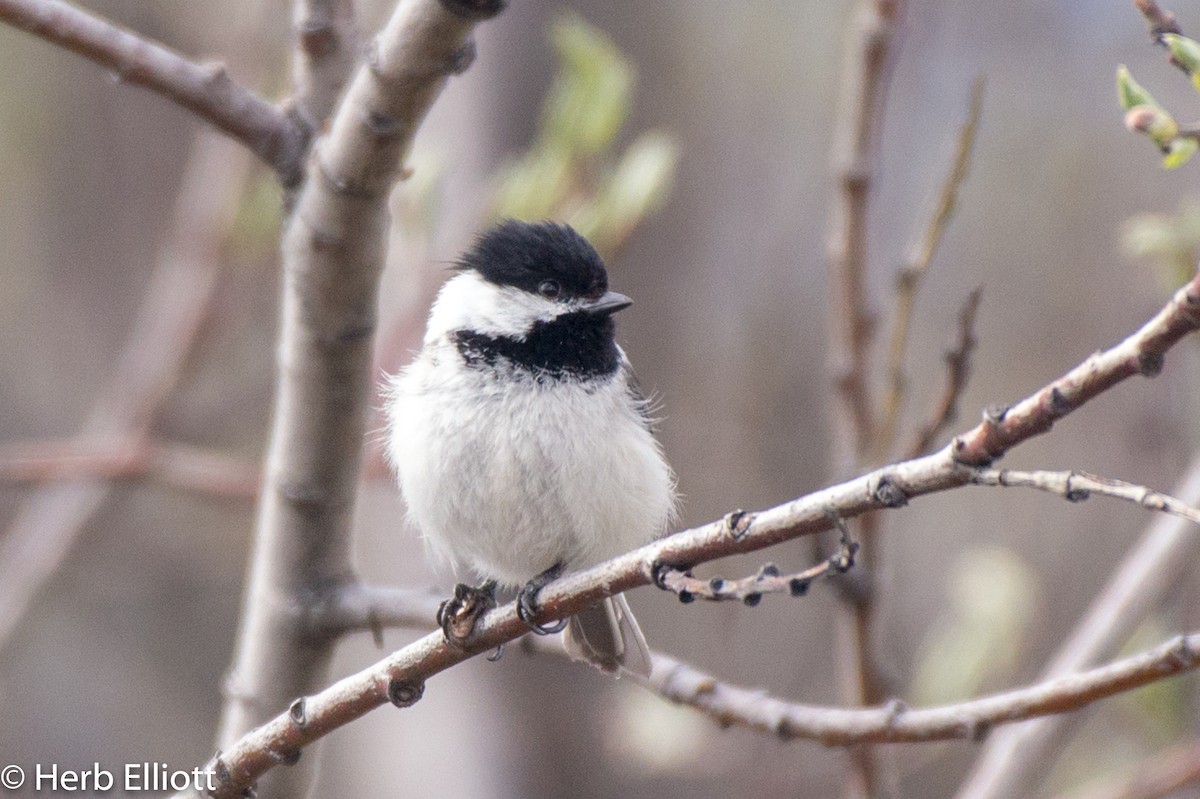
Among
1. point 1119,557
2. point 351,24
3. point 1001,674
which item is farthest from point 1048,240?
point 351,24

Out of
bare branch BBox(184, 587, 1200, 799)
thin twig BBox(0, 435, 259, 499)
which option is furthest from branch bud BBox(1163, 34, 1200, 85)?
thin twig BBox(0, 435, 259, 499)

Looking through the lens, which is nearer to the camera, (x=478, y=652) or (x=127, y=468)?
(x=478, y=652)

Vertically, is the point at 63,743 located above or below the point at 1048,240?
below

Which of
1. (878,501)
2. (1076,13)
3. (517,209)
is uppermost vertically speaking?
(1076,13)

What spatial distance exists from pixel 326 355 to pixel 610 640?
2.47 ft

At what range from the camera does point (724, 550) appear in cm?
115

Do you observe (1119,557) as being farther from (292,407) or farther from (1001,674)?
(292,407)

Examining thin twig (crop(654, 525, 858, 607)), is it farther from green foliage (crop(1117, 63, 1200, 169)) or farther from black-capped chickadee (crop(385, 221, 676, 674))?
black-capped chickadee (crop(385, 221, 676, 674))

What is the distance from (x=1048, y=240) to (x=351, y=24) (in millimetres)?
4018

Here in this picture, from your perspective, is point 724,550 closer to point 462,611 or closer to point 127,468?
point 462,611

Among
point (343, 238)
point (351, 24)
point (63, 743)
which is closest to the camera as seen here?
point (343, 238)

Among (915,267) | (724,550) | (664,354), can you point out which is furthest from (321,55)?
(664,354)

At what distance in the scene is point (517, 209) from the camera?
2.65 meters

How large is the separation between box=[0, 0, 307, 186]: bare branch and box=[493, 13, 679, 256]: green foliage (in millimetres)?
730
